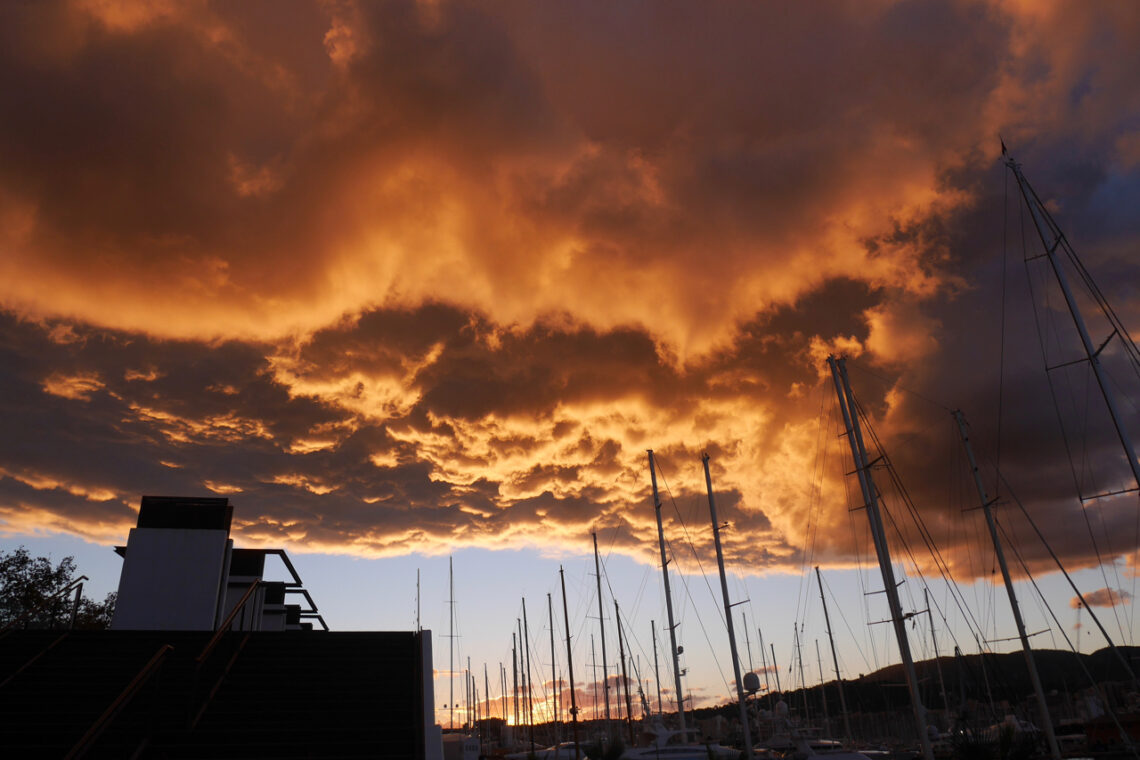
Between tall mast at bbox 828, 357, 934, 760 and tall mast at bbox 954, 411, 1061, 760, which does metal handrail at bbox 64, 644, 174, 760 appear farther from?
tall mast at bbox 954, 411, 1061, 760

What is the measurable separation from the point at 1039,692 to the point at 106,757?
98.1ft

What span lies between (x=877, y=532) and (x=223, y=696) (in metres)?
20.3

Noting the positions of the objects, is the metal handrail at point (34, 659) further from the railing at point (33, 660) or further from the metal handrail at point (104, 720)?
the metal handrail at point (104, 720)

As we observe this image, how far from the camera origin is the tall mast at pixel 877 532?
68.1 feet

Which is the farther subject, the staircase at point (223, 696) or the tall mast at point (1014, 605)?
the tall mast at point (1014, 605)

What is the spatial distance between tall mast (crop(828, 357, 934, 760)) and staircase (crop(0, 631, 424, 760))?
15.3 m

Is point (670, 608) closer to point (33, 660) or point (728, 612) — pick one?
point (728, 612)

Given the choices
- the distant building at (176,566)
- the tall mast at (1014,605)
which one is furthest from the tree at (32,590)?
the tall mast at (1014,605)

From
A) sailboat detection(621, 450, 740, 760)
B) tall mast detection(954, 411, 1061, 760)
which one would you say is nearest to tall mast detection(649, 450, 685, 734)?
sailboat detection(621, 450, 740, 760)

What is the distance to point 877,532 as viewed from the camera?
77.1 ft

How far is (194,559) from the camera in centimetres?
2238

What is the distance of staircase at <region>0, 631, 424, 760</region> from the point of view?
38.6ft

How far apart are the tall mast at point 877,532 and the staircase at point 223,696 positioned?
1528cm

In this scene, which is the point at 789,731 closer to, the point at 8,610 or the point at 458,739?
the point at 458,739
